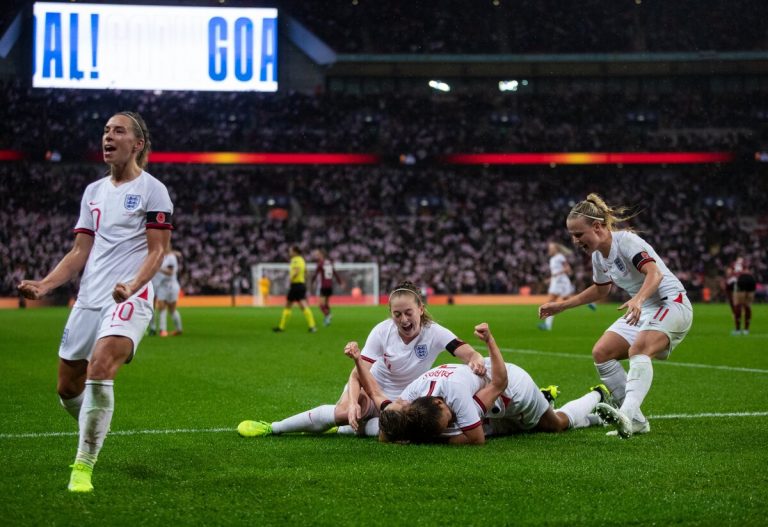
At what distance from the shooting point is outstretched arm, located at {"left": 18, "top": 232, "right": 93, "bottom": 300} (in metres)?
5.54

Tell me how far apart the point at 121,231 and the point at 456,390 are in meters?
2.54

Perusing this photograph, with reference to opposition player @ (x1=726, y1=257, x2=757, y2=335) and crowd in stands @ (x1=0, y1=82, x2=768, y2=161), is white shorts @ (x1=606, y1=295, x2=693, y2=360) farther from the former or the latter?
crowd in stands @ (x1=0, y1=82, x2=768, y2=161)

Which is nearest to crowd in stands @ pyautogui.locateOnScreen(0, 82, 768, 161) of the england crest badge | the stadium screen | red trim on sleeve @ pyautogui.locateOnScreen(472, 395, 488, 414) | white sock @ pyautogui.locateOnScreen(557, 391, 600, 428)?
the stadium screen

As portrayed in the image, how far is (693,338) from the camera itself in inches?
771

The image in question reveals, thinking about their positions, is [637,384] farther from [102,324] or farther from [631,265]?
[102,324]

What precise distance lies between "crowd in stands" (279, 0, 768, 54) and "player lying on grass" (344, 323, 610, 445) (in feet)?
165

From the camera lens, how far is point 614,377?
7.78 meters

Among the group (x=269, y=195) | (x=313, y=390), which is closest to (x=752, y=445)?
(x=313, y=390)

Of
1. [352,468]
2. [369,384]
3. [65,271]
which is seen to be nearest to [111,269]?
[65,271]

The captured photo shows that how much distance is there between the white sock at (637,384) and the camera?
7.13m

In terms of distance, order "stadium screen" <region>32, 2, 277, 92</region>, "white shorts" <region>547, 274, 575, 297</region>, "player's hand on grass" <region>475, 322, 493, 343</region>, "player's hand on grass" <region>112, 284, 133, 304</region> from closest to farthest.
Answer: "player's hand on grass" <region>112, 284, 133, 304</region> < "player's hand on grass" <region>475, 322, 493, 343</region> < "white shorts" <region>547, 274, 575, 297</region> < "stadium screen" <region>32, 2, 277, 92</region>

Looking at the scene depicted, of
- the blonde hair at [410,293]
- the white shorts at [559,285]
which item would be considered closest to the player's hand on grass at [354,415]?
the blonde hair at [410,293]

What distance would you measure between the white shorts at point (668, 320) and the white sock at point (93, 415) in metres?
4.04

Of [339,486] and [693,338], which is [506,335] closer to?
[693,338]
